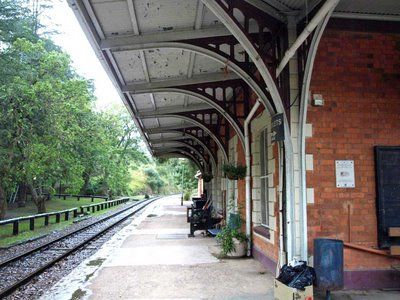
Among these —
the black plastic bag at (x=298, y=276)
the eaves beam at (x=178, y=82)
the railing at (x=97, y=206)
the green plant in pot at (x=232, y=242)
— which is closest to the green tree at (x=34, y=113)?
the railing at (x=97, y=206)

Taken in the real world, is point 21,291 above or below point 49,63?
below

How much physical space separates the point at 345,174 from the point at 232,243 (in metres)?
3.43

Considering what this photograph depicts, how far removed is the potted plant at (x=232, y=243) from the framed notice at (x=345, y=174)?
3.31m

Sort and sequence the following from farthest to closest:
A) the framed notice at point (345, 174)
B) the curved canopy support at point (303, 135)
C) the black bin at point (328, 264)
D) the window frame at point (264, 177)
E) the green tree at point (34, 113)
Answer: the green tree at point (34, 113)
the window frame at point (264, 177)
the framed notice at point (345, 174)
the curved canopy support at point (303, 135)
the black bin at point (328, 264)

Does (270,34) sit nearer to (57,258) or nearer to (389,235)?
(389,235)

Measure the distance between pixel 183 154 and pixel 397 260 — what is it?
2042 centimetres

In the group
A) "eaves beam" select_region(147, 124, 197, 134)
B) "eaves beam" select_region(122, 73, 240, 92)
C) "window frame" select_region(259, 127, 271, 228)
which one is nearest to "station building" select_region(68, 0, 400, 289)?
"window frame" select_region(259, 127, 271, 228)

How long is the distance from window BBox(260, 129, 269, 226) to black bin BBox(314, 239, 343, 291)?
10.0 feet

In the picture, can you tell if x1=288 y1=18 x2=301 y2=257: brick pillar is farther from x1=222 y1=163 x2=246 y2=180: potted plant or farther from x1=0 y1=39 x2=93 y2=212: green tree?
x1=0 y1=39 x2=93 y2=212: green tree

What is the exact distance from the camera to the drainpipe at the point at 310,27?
4578 millimetres

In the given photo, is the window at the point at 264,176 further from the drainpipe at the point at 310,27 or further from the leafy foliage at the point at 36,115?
the leafy foliage at the point at 36,115

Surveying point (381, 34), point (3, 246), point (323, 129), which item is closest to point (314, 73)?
point (323, 129)

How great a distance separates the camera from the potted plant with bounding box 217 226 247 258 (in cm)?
881

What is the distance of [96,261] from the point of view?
9.08 m
